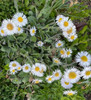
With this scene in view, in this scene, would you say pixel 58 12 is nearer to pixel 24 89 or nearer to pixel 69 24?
pixel 69 24

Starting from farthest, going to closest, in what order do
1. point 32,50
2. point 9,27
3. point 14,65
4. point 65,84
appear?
point 32,50
point 14,65
point 65,84
point 9,27

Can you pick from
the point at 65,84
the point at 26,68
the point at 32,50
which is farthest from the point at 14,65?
the point at 65,84

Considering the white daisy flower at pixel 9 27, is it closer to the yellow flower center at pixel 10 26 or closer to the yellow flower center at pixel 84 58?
the yellow flower center at pixel 10 26

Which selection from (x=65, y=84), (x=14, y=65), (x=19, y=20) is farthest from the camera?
(x=14, y=65)

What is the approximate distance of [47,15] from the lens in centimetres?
242

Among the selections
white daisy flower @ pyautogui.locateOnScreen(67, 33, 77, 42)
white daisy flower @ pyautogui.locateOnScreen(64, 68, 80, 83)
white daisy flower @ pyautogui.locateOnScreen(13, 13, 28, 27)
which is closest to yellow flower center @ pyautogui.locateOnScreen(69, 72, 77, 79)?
white daisy flower @ pyautogui.locateOnScreen(64, 68, 80, 83)

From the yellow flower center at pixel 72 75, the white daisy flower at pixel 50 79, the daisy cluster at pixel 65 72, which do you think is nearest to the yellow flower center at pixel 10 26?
the daisy cluster at pixel 65 72

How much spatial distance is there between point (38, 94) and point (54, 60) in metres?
0.65

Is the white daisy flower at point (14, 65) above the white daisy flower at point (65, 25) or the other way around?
the other way around

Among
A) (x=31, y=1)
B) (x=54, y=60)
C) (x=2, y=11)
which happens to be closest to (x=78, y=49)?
(x=54, y=60)

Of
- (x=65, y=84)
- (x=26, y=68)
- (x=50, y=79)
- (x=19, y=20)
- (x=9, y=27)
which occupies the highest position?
(x=19, y=20)

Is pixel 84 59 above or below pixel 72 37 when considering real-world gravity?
below

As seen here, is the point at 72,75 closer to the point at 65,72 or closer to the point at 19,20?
the point at 65,72

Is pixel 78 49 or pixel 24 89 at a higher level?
pixel 78 49
